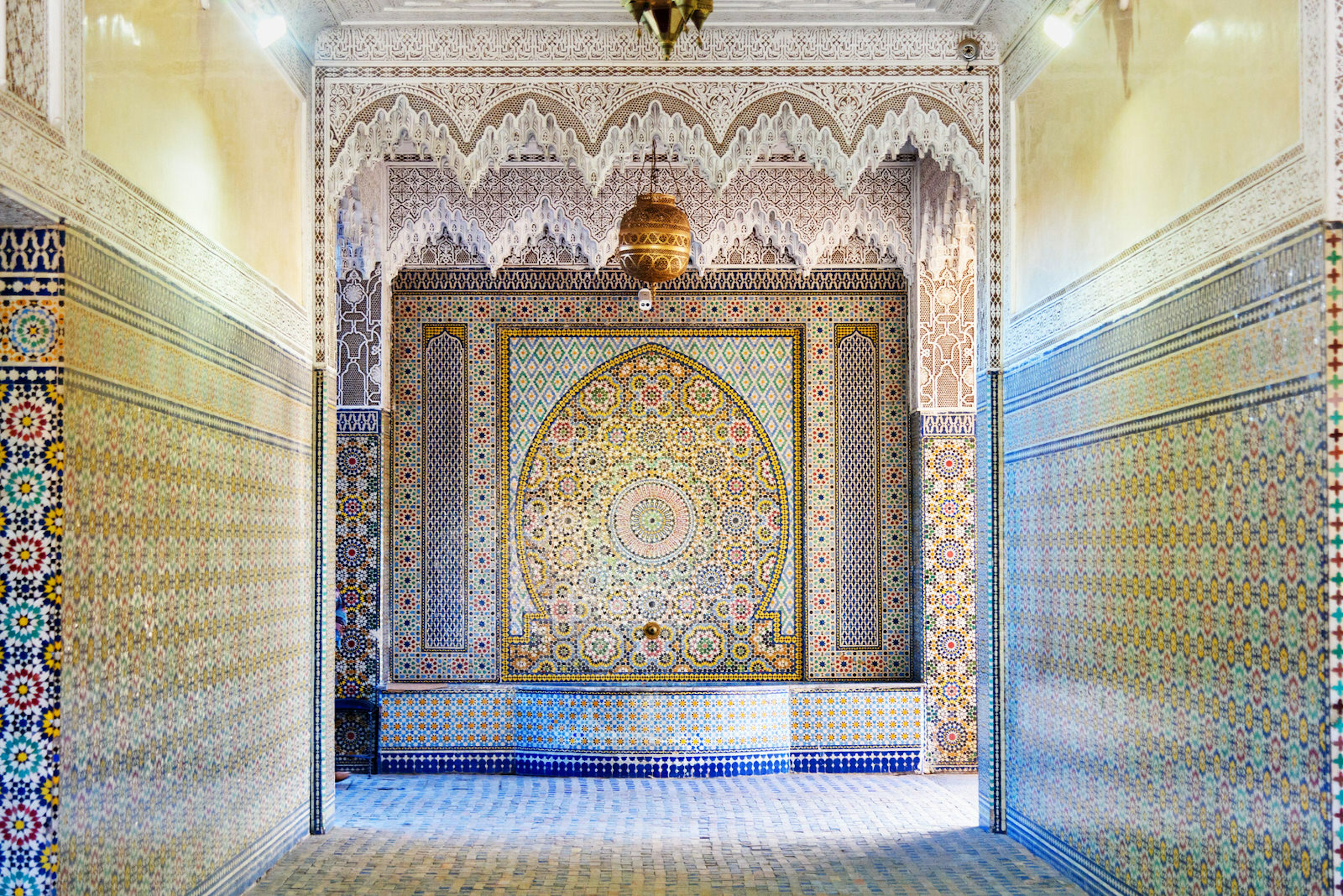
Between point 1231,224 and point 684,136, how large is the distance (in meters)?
2.34

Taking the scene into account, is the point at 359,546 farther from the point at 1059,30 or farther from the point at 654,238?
the point at 1059,30

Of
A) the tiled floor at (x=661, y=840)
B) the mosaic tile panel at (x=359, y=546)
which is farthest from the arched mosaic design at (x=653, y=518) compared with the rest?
the tiled floor at (x=661, y=840)

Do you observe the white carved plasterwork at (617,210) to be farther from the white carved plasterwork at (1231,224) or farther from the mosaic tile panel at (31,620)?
the mosaic tile panel at (31,620)

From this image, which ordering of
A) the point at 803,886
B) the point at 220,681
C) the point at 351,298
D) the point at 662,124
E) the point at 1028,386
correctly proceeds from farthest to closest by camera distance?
the point at 351,298
the point at 662,124
the point at 1028,386
the point at 803,886
the point at 220,681

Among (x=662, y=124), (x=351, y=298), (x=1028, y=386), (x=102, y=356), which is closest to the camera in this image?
(x=102, y=356)

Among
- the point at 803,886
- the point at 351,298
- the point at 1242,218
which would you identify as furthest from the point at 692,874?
the point at 351,298

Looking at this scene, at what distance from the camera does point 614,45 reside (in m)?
4.80

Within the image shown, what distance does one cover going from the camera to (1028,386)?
453cm

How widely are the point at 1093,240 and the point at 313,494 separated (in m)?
2.92

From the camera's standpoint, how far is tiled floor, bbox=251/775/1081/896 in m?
4.12

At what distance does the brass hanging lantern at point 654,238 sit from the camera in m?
5.61

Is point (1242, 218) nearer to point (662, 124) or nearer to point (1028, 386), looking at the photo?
point (1028, 386)

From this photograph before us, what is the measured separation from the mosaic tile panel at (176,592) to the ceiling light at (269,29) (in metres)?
0.98

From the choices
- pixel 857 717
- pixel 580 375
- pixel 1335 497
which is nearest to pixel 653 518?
pixel 580 375
